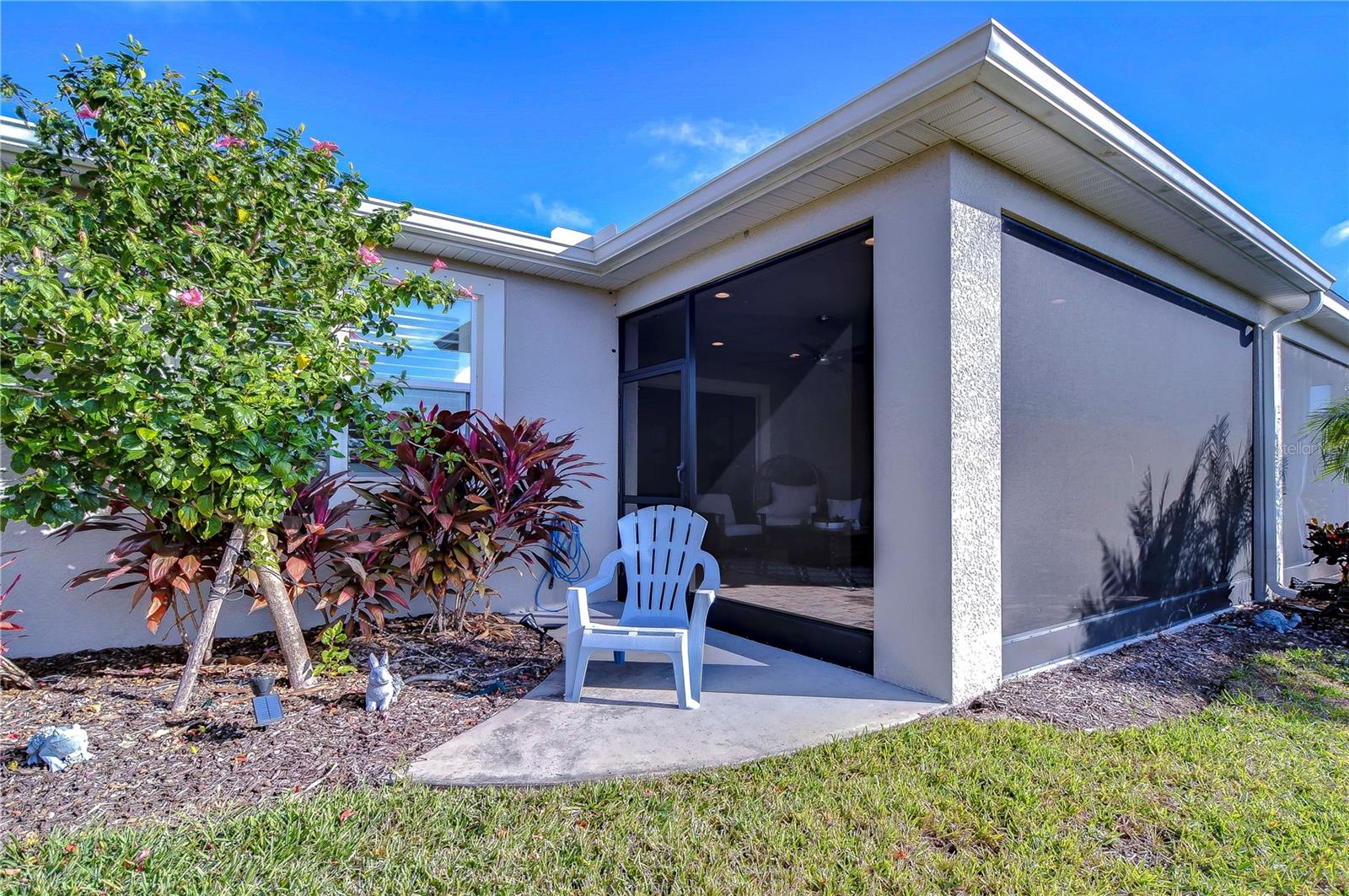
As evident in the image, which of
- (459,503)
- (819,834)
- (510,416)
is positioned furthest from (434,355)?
(819,834)

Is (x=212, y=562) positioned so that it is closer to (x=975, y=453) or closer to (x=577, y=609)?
(x=577, y=609)

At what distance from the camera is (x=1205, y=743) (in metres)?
2.74

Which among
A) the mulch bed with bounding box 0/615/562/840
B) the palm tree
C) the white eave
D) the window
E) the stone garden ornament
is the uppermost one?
the white eave

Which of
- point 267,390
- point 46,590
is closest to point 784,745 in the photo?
point 267,390

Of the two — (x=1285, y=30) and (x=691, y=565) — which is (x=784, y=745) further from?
(x=1285, y=30)

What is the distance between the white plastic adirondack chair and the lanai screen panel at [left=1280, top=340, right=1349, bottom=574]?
21.4 ft

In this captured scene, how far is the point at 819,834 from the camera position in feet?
6.55

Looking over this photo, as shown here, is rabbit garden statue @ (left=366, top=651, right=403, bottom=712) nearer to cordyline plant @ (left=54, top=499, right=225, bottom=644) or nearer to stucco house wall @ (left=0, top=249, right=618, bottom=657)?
cordyline plant @ (left=54, top=499, right=225, bottom=644)

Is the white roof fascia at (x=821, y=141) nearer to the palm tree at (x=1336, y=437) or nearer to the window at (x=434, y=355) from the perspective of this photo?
the window at (x=434, y=355)

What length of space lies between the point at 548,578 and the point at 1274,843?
4476 mm

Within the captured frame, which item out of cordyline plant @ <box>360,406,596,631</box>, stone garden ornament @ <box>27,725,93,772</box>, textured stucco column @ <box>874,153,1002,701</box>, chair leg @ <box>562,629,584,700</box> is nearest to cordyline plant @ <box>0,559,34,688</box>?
stone garden ornament @ <box>27,725,93,772</box>

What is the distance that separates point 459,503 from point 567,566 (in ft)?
4.39

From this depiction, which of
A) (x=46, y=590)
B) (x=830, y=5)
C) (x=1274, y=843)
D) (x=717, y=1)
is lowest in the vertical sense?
(x=1274, y=843)

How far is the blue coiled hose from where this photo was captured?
17.1 ft
